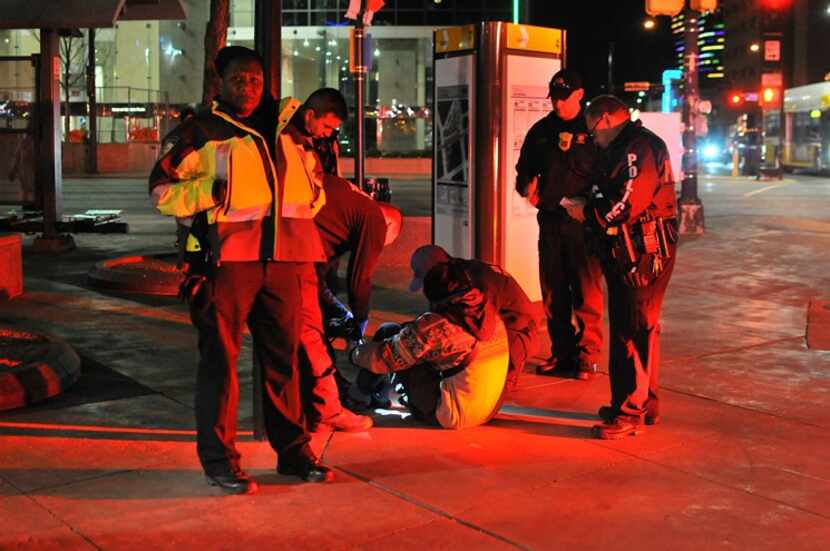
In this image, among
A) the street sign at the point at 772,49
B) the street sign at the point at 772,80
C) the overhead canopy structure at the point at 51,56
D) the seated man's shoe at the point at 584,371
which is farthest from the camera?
the street sign at the point at 772,80

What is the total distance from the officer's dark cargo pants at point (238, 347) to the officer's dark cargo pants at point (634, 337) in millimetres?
1916

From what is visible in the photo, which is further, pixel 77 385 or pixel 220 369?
pixel 77 385

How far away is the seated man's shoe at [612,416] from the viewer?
6.03 m

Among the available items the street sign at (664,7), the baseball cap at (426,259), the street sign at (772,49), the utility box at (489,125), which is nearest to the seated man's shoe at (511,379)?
the baseball cap at (426,259)

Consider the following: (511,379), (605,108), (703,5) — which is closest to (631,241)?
(605,108)

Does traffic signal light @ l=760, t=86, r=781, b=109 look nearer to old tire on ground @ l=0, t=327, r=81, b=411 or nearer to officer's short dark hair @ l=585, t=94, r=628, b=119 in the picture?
officer's short dark hair @ l=585, t=94, r=628, b=119

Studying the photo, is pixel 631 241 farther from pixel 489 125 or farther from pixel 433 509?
pixel 489 125

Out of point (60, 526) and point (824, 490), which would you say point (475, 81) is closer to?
point (824, 490)

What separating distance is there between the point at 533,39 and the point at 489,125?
87 cm

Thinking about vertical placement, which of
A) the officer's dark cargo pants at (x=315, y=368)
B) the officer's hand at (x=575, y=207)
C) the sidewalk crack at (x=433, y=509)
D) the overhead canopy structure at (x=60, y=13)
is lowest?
the sidewalk crack at (x=433, y=509)

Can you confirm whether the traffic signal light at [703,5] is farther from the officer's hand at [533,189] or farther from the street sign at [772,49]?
the street sign at [772,49]

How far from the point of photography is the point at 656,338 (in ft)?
20.0

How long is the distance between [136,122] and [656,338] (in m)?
38.5

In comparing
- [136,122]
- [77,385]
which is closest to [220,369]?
[77,385]
